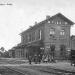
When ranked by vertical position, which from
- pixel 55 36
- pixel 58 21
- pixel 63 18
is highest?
pixel 63 18

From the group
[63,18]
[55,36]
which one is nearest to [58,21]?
[63,18]

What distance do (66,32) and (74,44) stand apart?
126 inches

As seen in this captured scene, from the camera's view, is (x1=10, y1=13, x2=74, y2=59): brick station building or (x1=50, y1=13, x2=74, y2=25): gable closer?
(x1=10, y1=13, x2=74, y2=59): brick station building

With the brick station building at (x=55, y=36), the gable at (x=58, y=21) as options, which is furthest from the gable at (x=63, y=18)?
the gable at (x=58, y=21)

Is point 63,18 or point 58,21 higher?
point 63,18

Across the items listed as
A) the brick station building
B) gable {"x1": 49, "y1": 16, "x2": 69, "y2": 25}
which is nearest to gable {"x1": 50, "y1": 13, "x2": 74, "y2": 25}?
the brick station building

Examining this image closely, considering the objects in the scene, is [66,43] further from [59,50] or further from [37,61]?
[37,61]

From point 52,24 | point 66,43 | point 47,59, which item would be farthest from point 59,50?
point 47,59

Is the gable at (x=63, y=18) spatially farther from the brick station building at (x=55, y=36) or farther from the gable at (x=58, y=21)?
the gable at (x=58, y=21)

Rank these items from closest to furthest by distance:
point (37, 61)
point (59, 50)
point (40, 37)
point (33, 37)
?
point (37, 61) < point (59, 50) < point (40, 37) < point (33, 37)

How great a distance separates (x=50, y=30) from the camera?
4303 centimetres

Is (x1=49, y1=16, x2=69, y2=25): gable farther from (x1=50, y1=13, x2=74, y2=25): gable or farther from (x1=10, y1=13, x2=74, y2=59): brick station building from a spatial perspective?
(x1=50, y1=13, x2=74, y2=25): gable

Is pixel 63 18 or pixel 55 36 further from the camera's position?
pixel 63 18

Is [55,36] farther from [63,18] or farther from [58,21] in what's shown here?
[63,18]
